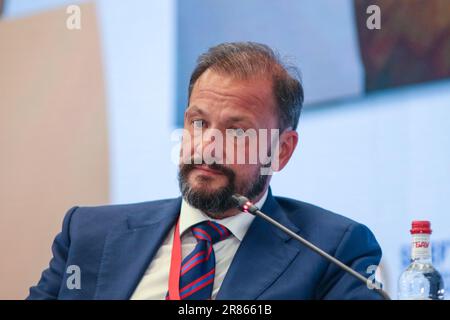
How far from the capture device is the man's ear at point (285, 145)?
9.10 feet

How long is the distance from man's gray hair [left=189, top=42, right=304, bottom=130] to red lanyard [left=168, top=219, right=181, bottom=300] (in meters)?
0.49

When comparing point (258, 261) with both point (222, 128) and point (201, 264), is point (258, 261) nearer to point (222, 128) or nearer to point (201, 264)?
point (201, 264)

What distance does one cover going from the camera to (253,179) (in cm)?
263

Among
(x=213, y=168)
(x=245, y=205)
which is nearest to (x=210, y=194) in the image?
(x=213, y=168)

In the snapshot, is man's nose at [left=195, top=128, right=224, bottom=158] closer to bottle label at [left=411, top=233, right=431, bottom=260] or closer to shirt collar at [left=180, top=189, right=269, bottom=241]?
shirt collar at [left=180, top=189, right=269, bottom=241]

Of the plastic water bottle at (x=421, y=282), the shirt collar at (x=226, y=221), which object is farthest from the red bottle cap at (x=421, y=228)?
the shirt collar at (x=226, y=221)

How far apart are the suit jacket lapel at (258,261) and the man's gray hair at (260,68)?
37cm

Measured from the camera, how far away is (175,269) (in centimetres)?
244

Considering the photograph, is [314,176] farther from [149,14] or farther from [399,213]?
[149,14]

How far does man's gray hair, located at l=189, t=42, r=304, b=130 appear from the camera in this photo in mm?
2627

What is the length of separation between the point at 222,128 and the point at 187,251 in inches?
15.0

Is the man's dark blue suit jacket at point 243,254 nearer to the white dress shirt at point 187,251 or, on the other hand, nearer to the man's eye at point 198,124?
the white dress shirt at point 187,251

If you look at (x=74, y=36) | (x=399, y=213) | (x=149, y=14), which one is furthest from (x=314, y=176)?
(x=74, y=36)

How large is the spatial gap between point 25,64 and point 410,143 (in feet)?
6.41
